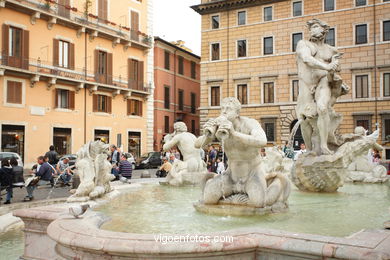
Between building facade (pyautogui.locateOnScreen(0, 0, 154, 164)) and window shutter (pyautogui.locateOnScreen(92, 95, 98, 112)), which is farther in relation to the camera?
window shutter (pyautogui.locateOnScreen(92, 95, 98, 112))

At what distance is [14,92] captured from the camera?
26.1 metres

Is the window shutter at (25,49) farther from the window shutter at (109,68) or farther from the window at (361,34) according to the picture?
the window at (361,34)

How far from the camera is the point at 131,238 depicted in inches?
126

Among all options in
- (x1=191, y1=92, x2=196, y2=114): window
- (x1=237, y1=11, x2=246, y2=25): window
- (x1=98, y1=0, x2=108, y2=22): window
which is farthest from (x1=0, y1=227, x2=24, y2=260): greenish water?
(x1=191, y1=92, x2=196, y2=114): window

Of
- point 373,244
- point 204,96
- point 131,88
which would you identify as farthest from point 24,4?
point 373,244

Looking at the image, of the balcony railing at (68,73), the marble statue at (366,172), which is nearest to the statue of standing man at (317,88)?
the marble statue at (366,172)

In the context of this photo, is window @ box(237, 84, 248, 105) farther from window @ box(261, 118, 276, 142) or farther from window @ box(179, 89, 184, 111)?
window @ box(179, 89, 184, 111)

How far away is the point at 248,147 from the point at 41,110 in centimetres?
2518

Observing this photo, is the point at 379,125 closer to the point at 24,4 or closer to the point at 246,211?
the point at 24,4

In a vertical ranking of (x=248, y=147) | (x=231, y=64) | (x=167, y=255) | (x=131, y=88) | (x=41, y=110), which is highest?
(x=231, y=64)

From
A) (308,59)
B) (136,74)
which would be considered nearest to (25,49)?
(136,74)

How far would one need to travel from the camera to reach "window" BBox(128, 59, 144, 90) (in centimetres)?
3531

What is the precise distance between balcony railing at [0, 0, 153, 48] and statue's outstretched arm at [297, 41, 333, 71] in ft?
75.4

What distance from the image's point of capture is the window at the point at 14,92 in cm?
2581
